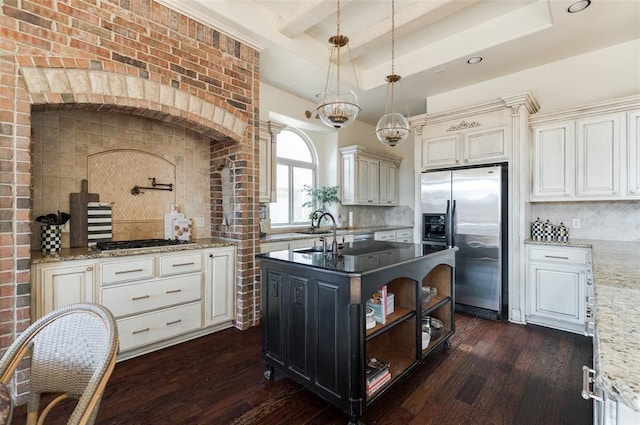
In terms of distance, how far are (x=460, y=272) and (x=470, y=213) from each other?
75 cm

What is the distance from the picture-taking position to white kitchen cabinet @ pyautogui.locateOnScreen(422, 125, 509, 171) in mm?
3646

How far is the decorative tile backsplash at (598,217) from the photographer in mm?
3289

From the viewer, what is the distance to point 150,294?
8.86ft

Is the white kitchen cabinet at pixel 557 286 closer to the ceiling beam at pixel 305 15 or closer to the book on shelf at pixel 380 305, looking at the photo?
the book on shelf at pixel 380 305

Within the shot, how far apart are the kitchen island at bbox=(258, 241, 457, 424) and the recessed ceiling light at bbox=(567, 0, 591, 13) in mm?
2412

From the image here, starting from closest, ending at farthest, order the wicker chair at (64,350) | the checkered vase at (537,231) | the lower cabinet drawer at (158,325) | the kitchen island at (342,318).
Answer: the wicker chair at (64,350) < the kitchen island at (342,318) < the lower cabinet drawer at (158,325) < the checkered vase at (537,231)

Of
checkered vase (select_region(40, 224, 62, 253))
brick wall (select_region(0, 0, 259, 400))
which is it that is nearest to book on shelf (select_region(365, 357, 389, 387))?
brick wall (select_region(0, 0, 259, 400))

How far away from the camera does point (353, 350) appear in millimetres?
1771

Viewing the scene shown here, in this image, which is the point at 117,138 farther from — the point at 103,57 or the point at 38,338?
the point at 38,338

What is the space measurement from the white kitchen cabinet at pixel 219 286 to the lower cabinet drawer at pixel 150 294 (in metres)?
0.11

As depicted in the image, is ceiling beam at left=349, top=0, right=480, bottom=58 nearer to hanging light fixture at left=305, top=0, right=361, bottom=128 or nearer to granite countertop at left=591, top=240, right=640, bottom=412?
hanging light fixture at left=305, top=0, right=361, bottom=128

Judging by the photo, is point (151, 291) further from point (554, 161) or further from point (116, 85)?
point (554, 161)

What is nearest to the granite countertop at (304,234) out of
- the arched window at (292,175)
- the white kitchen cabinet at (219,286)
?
the arched window at (292,175)

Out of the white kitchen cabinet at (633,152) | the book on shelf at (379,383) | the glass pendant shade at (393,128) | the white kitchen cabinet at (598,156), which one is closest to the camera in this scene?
the book on shelf at (379,383)
